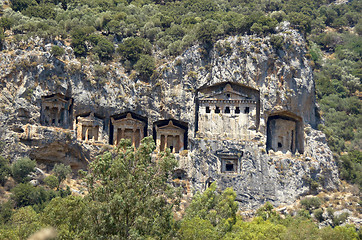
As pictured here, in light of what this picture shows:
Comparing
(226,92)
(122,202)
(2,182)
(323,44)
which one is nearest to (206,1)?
(323,44)

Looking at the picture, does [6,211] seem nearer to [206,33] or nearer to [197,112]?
[197,112]

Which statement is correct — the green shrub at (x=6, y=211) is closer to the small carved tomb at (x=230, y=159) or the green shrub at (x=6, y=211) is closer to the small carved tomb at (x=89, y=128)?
the small carved tomb at (x=89, y=128)

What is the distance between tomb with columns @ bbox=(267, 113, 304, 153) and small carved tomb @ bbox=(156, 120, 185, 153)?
9.66 meters

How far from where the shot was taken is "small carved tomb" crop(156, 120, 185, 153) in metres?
69.1

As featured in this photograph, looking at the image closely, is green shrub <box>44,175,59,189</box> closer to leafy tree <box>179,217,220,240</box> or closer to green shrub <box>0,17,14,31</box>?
green shrub <box>0,17,14,31</box>

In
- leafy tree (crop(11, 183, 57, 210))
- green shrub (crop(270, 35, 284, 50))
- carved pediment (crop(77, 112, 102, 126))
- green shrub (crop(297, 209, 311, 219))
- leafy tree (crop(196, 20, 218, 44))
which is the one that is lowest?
green shrub (crop(297, 209, 311, 219))

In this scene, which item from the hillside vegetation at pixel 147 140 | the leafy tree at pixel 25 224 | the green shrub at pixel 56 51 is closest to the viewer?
the hillside vegetation at pixel 147 140

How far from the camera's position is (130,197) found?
1361 inches

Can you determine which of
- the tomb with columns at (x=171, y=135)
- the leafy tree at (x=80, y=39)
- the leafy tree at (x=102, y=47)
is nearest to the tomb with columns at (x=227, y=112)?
the tomb with columns at (x=171, y=135)

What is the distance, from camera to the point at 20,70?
6488cm

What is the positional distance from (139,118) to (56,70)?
1057 cm

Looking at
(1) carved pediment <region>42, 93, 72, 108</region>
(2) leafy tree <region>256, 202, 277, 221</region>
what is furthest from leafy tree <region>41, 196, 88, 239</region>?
(1) carved pediment <region>42, 93, 72, 108</region>

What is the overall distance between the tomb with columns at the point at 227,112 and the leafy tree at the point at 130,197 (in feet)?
97.9

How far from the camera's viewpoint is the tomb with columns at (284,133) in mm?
67625
